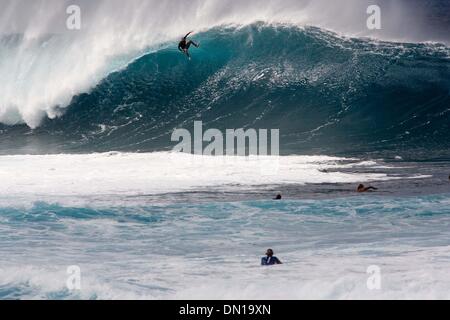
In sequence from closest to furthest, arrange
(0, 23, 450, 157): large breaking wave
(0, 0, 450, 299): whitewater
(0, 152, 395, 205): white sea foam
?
(0, 0, 450, 299): whitewater → (0, 152, 395, 205): white sea foam → (0, 23, 450, 157): large breaking wave

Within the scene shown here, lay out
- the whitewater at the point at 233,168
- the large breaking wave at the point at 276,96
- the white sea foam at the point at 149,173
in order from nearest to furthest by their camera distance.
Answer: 1. the whitewater at the point at 233,168
2. the white sea foam at the point at 149,173
3. the large breaking wave at the point at 276,96

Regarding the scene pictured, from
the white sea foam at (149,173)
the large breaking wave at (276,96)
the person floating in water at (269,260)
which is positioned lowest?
the person floating in water at (269,260)

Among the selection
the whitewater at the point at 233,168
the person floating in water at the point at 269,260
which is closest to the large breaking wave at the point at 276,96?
the whitewater at the point at 233,168

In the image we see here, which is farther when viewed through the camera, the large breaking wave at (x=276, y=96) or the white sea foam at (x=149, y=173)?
the large breaking wave at (x=276, y=96)

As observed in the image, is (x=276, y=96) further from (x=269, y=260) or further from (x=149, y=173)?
(x=269, y=260)

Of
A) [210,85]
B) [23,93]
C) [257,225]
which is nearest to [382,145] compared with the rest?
[210,85]

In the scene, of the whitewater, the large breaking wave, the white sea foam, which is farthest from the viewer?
the large breaking wave

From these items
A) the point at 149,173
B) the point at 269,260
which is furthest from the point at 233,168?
the point at 269,260

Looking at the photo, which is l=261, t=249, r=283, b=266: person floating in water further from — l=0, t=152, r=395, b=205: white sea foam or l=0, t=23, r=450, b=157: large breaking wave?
l=0, t=23, r=450, b=157: large breaking wave

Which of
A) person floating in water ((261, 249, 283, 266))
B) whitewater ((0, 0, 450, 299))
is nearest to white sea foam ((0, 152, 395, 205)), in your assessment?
whitewater ((0, 0, 450, 299))

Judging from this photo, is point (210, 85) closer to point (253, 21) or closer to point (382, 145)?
point (253, 21)

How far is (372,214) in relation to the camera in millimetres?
13125

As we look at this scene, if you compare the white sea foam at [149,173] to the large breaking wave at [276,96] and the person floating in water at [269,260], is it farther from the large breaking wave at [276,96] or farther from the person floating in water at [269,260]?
the person floating in water at [269,260]
